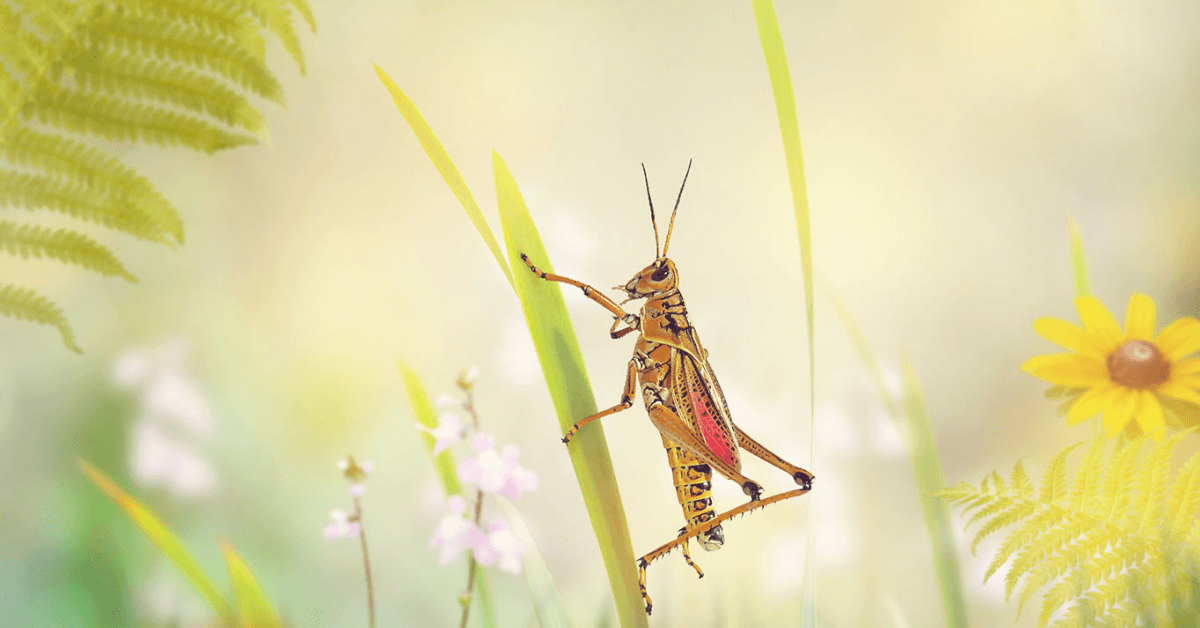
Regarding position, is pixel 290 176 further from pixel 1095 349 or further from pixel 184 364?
pixel 1095 349

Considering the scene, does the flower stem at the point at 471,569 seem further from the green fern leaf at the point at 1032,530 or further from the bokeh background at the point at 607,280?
the green fern leaf at the point at 1032,530

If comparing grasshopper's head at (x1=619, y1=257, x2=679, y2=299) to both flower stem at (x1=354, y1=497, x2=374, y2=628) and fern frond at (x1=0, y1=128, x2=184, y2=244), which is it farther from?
fern frond at (x1=0, y1=128, x2=184, y2=244)

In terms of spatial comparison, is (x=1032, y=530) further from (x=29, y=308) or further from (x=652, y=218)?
(x=29, y=308)

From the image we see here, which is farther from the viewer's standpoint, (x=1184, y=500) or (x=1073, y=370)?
(x=1073, y=370)

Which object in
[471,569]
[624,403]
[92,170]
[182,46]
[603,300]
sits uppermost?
[182,46]

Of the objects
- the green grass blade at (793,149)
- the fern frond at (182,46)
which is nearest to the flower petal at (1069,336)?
the green grass blade at (793,149)

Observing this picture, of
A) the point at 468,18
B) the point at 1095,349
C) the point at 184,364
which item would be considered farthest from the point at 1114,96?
the point at 184,364

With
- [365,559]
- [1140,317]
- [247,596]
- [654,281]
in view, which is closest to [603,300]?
[654,281]
